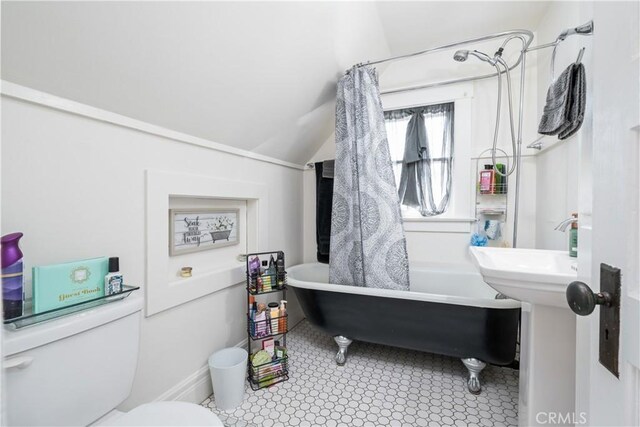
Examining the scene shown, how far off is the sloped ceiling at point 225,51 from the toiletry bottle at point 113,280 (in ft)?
2.01

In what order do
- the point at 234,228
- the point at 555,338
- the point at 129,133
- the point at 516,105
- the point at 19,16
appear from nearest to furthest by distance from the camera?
1. the point at 19,16
2. the point at 555,338
3. the point at 129,133
4. the point at 234,228
5. the point at 516,105

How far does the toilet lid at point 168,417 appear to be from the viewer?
86cm

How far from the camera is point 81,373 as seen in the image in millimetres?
835

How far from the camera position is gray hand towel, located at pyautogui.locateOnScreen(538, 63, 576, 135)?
104 centimetres

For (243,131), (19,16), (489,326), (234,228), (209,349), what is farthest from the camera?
(234,228)

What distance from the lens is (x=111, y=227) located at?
1.12 meters

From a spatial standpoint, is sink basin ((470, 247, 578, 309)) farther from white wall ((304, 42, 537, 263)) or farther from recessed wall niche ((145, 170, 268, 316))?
recessed wall niche ((145, 170, 268, 316))

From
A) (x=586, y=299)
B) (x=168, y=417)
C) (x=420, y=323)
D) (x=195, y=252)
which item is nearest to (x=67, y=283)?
(x=168, y=417)

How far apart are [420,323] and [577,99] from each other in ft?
4.18

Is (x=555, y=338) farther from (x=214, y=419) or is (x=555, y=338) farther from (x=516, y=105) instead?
(x=516, y=105)

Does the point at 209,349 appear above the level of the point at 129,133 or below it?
below

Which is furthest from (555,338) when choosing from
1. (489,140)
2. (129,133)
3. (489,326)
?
(129,133)

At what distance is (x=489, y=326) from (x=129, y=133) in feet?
6.56

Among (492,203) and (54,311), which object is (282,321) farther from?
(492,203)
